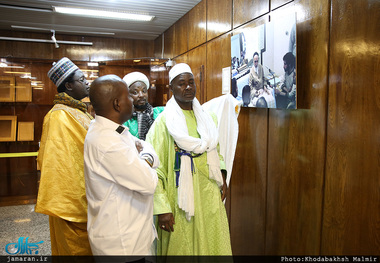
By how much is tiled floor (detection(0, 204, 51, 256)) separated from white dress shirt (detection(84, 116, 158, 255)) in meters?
2.18

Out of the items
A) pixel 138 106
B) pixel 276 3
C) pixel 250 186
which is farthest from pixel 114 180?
pixel 276 3

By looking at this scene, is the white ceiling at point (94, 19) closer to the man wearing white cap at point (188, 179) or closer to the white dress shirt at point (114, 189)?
the man wearing white cap at point (188, 179)

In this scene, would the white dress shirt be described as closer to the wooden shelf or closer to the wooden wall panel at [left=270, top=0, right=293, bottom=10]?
the wooden wall panel at [left=270, top=0, right=293, bottom=10]

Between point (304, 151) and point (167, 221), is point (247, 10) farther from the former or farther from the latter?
point (167, 221)

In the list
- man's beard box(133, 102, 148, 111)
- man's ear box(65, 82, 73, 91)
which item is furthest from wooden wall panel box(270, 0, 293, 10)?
man's ear box(65, 82, 73, 91)

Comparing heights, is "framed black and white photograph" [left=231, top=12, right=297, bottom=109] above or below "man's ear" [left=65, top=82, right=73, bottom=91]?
above

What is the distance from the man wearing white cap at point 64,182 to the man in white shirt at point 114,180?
374mm

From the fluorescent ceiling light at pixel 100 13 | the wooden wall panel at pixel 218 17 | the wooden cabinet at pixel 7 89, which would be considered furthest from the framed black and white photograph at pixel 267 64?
the wooden cabinet at pixel 7 89

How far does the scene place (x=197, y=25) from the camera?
4.09m

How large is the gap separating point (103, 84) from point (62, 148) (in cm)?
62

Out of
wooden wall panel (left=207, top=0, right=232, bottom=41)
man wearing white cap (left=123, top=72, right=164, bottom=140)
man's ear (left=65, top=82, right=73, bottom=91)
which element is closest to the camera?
man's ear (left=65, top=82, right=73, bottom=91)

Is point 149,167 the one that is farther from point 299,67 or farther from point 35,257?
point 35,257

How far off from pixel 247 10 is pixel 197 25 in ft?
4.67

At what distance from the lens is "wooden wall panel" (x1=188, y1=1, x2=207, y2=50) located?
387 cm
